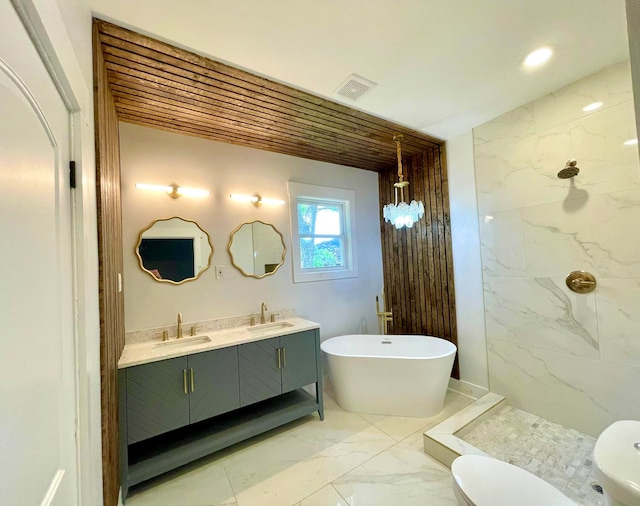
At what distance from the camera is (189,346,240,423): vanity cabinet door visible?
6.19 ft

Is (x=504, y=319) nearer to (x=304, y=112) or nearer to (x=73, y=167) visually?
(x=304, y=112)

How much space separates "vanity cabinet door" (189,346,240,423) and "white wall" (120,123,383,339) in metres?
0.58

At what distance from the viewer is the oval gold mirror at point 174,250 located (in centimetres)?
226

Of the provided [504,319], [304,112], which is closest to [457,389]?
[504,319]

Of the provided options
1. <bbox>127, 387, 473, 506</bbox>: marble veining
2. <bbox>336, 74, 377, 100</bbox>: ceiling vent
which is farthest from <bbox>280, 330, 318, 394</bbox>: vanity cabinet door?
<bbox>336, 74, 377, 100</bbox>: ceiling vent

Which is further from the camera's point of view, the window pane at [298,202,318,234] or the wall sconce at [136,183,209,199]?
the window pane at [298,202,318,234]

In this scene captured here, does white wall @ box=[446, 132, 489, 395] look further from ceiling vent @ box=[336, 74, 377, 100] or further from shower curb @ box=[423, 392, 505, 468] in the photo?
ceiling vent @ box=[336, 74, 377, 100]

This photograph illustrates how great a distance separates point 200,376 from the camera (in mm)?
1908

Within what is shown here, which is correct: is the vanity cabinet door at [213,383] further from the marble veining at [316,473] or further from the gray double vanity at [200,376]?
the marble veining at [316,473]

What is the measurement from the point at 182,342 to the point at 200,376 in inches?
17.1

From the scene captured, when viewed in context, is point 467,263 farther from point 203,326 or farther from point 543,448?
point 203,326

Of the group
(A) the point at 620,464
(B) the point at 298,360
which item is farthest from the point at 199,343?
(A) the point at 620,464

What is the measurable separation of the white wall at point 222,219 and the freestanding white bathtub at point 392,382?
0.70 meters

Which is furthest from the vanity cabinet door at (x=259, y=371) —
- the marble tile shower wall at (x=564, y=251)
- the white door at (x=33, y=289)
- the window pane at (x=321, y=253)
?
the marble tile shower wall at (x=564, y=251)
